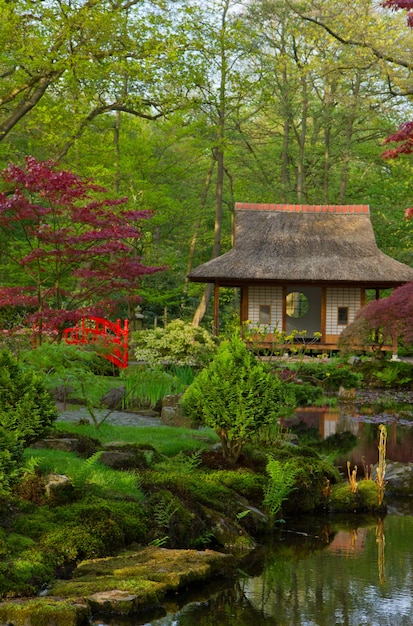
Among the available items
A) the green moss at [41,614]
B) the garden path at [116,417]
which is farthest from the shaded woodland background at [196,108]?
the green moss at [41,614]

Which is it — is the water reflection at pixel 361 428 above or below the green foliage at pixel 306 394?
below

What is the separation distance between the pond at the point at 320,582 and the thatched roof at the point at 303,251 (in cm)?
1808

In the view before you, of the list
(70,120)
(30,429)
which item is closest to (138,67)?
(70,120)

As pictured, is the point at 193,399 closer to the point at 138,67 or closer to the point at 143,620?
the point at 143,620

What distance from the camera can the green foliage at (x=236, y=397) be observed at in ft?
Answer: 28.5

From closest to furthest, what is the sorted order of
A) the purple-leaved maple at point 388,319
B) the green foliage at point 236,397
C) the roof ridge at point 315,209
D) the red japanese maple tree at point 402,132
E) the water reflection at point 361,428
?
the green foliage at point 236,397
the water reflection at point 361,428
the red japanese maple tree at point 402,132
the purple-leaved maple at point 388,319
the roof ridge at point 315,209

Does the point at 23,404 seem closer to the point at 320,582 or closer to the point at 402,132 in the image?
the point at 320,582

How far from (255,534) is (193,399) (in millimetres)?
1890

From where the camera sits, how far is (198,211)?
3522 cm

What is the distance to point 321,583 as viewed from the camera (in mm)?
6395

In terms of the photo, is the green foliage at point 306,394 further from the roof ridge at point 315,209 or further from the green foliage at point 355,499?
the roof ridge at point 315,209

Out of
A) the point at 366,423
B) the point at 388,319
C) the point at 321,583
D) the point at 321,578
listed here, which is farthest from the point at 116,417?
the point at 388,319

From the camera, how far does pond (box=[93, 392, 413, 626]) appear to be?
5.61 m

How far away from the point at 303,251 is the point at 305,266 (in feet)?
3.92
